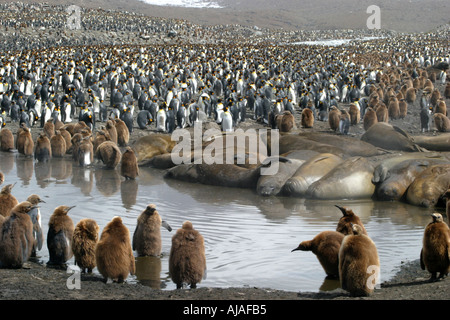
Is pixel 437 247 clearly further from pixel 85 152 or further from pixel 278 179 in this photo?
pixel 85 152

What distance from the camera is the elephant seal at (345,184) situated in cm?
1275

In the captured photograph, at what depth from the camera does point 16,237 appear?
736cm

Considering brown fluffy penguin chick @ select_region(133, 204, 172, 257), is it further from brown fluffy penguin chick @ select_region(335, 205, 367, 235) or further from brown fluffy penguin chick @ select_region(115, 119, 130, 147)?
brown fluffy penguin chick @ select_region(115, 119, 130, 147)

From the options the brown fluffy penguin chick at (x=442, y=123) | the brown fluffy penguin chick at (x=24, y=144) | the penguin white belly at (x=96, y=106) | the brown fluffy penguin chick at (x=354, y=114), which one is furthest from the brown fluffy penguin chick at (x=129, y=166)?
the brown fluffy penguin chick at (x=442, y=123)

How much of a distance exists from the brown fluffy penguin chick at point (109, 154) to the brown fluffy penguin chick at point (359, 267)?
10.1m

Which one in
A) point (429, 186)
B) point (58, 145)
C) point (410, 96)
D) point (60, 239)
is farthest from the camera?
point (410, 96)

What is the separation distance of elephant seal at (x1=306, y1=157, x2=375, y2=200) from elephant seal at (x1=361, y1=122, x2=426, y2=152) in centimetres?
353

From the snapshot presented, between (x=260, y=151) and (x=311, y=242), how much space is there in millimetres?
8229

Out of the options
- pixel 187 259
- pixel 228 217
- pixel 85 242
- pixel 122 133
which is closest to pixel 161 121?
pixel 122 133

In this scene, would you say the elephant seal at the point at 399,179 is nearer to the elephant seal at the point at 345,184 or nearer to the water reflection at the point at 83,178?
the elephant seal at the point at 345,184

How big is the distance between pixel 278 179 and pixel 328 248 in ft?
20.3

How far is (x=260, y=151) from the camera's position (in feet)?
51.2

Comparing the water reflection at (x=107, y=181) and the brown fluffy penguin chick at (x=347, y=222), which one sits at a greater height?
the brown fluffy penguin chick at (x=347, y=222)
